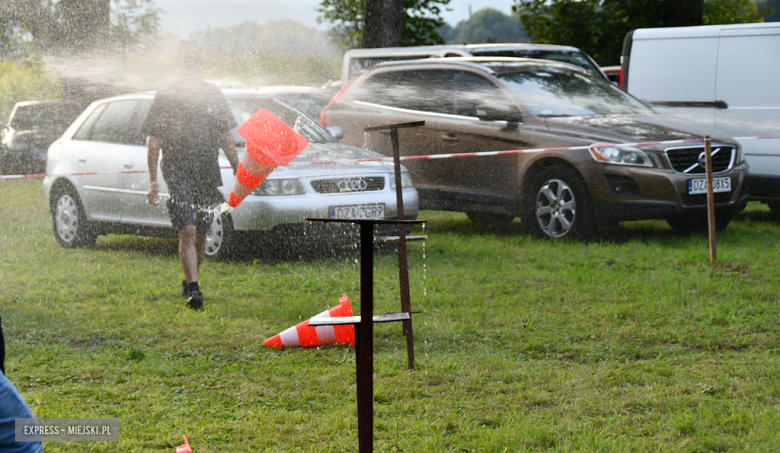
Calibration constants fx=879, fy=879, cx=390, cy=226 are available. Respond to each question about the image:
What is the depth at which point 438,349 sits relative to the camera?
4352 millimetres

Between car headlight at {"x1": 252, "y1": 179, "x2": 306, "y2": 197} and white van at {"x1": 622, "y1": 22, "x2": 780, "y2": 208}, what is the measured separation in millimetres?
3582

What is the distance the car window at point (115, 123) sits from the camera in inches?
259

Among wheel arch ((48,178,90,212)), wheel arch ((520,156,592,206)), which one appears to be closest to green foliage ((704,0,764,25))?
wheel arch ((520,156,592,206))

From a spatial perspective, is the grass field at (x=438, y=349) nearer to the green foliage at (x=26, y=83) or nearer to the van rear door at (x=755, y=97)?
the van rear door at (x=755, y=97)

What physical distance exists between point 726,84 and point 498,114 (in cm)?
266

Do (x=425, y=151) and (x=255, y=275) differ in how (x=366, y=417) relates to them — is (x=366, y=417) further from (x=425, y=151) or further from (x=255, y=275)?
(x=425, y=151)

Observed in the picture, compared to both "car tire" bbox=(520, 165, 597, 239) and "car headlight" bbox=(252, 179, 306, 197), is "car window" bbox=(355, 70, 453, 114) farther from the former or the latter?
"car headlight" bbox=(252, 179, 306, 197)

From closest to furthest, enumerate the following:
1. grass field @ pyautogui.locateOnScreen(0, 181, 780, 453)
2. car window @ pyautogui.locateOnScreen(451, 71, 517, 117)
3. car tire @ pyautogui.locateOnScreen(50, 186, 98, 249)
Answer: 1. grass field @ pyautogui.locateOnScreen(0, 181, 780, 453)
2. car tire @ pyautogui.locateOnScreen(50, 186, 98, 249)
3. car window @ pyautogui.locateOnScreen(451, 71, 517, 117)

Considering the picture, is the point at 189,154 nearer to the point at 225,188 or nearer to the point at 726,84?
the point at 225,188

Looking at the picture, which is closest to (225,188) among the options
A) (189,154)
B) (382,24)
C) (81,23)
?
(189,154)

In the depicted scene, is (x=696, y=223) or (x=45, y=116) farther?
(x=45, y=116)

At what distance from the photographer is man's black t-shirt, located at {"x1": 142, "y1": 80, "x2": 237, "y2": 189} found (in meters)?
5.48

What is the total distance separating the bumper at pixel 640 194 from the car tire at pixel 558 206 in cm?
10

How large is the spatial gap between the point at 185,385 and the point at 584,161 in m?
4.08
